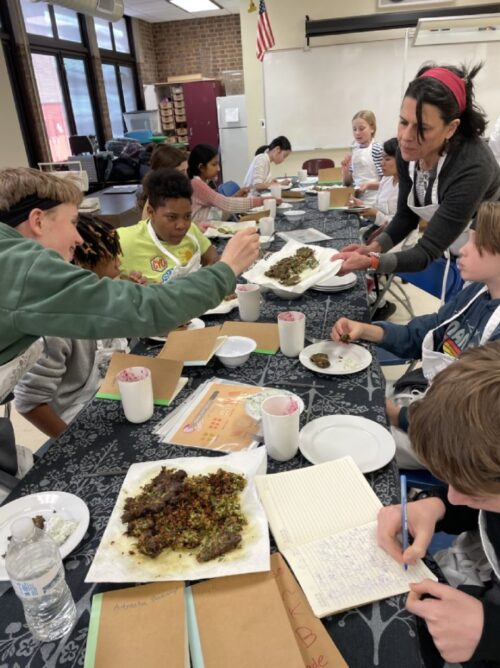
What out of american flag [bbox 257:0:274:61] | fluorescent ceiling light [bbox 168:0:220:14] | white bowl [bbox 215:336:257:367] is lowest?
white bowl [bbox 215:336:257:367]

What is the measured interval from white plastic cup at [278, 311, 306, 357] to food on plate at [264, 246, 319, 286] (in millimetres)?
477

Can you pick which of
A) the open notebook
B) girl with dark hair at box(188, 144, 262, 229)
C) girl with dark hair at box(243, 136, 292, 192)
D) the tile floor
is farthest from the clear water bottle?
girl with dark hair at box(243, 136, 292, 192)

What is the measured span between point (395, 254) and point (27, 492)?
1645mm

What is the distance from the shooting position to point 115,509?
92 cm

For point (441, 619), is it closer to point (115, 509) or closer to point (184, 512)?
point (184, 512)

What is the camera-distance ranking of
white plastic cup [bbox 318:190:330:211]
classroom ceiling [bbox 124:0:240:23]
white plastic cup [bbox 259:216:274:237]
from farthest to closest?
classroom ceiling [bbox 124:0:240:23] < white plastic cup [bbox 318:190:330:211] < white plastic cup [bbox 259:216:274:237]

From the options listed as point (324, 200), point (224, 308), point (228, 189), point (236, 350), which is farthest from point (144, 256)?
point (228, 189)

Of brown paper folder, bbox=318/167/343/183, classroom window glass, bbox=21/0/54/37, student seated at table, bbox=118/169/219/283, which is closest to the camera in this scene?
student seated at table, bbox=118/169/219/283

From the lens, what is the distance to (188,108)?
352 inches

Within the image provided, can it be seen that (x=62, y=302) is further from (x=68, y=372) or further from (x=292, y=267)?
(x=292, y=267)

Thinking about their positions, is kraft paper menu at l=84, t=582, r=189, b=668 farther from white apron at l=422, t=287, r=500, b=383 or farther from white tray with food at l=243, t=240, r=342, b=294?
white tray with food at l=243, t=240, r=342, b=294

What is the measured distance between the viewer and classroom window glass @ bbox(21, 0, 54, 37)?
6.39m

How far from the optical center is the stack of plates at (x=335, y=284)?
6.67 ft

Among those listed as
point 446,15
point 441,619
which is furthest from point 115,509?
point 446,15
